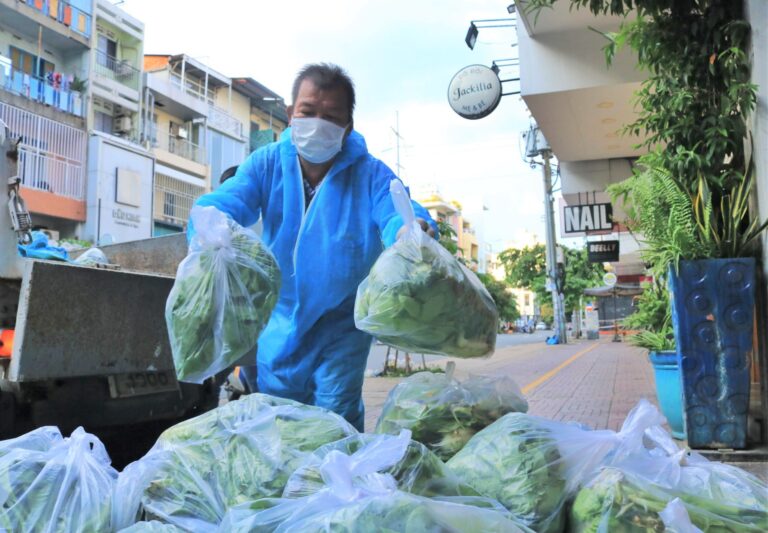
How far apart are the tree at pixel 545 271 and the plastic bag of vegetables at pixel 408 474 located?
138 ft

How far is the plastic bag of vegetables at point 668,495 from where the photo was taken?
44.8 inches

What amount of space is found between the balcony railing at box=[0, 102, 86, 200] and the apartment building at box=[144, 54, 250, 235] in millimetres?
4015

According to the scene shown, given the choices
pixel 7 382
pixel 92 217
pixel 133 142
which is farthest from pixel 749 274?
pixel 133 142

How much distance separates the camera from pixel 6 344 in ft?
10.5

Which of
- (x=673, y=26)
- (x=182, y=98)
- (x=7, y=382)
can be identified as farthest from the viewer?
(x=182, y=98)

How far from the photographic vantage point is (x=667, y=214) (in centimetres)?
461

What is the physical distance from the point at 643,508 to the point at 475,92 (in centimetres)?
1098

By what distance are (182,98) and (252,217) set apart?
26.3 meters

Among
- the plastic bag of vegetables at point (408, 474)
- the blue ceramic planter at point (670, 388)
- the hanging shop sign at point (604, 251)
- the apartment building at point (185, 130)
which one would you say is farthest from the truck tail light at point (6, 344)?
the apartment building at point (185, 130)

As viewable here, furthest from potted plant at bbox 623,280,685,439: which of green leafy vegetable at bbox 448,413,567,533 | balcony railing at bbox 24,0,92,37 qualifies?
balcony railing at bbox 24,0,92,37

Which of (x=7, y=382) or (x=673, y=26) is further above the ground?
(x=673, y=26)

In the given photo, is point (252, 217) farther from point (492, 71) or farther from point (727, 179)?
point (492, 71)

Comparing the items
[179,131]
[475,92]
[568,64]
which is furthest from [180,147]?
[568,64]

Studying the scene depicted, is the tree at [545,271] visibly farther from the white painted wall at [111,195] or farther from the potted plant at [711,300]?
the potted plant at [711,300]
